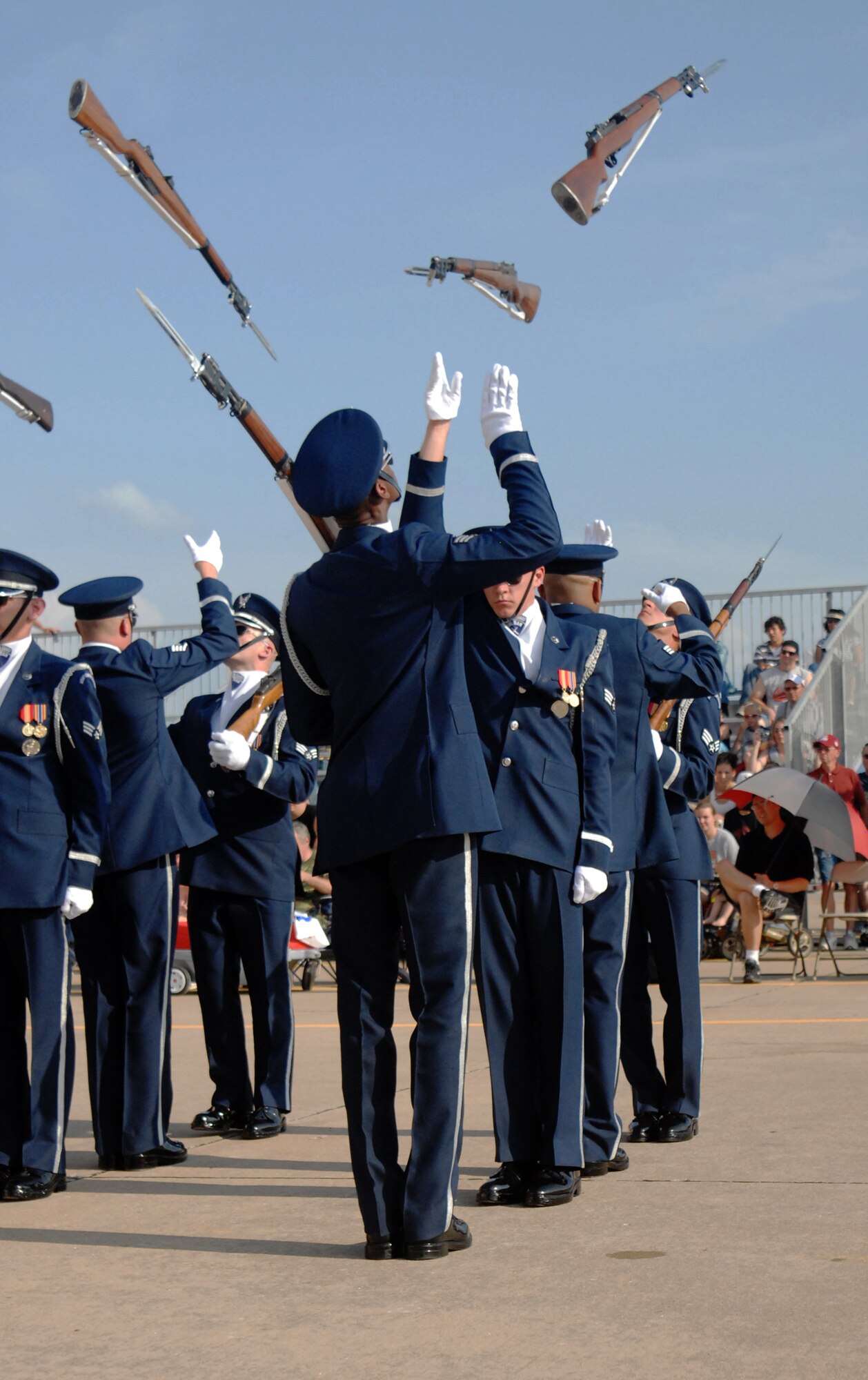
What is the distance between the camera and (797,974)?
A: 1321 centimetres

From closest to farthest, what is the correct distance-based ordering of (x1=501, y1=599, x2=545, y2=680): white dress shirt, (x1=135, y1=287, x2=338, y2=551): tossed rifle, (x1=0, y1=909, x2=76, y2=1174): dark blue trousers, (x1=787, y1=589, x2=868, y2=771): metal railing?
1. (x1=501, y1=599, x2=545, y2=680): white dress shirt
2. (x1=0, y1=909, x2=76, y2=1174): dark blue trousers
3. (x1=135, y1=287, x2=338, y2=551): tossed rifle
4. (x1=787, y1=589, x2=868, y2=771): metal railing

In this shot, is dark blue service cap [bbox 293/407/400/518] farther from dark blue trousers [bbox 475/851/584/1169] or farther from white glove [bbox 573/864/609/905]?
white glove [bbox 573/864/609/905]

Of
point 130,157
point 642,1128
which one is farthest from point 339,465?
point 130,157

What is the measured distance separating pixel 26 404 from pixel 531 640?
453 cm

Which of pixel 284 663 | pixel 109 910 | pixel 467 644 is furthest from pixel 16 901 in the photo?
pixel 467 644

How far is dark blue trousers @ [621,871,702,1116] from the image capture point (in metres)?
6.02

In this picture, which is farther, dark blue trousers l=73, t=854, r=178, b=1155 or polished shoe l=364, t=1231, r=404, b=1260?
dark blue trousers l=73, t=854, r=178, b=1155

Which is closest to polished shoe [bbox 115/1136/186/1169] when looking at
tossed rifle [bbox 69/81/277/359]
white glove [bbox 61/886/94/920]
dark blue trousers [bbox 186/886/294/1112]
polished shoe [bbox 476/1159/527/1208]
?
dark blue trousers [bbox 186/886/294/1112]

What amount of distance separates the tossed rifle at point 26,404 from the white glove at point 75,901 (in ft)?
13.7

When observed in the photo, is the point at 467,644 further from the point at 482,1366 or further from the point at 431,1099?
the point at 482,1366

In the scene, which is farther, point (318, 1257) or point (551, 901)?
point (551, 901)

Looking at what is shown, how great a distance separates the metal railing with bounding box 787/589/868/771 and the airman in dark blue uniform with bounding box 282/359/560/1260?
13.2m

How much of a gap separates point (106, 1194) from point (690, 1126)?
2.00m

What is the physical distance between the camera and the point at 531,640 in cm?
523
